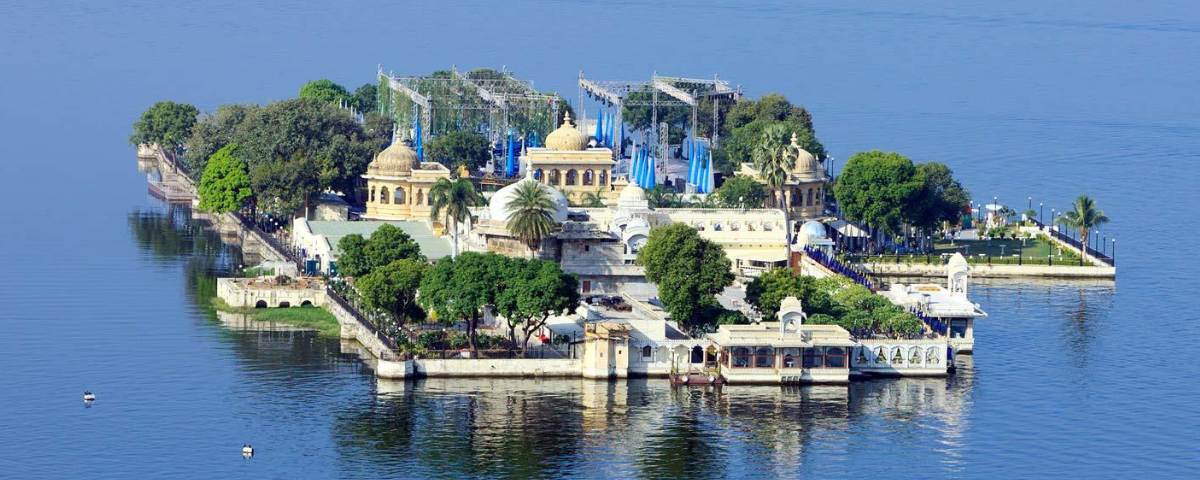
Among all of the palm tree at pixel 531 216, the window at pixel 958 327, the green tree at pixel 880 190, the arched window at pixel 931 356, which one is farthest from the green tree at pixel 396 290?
the green tree at pixel 880 190

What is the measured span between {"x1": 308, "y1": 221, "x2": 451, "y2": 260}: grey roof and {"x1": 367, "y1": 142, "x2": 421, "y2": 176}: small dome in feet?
37.6

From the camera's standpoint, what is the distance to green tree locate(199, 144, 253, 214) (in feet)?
641

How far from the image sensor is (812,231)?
184m

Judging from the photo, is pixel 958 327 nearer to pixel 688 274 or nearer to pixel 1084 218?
pixel 688 274

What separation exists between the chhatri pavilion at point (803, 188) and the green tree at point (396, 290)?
55.3m

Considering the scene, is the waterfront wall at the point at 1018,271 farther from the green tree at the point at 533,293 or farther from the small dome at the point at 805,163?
the green tree at the point at 533,293

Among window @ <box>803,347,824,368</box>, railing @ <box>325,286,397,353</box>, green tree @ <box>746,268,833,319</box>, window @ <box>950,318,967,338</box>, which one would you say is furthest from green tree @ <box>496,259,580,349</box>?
window @ <box>950,318,967,338</box>

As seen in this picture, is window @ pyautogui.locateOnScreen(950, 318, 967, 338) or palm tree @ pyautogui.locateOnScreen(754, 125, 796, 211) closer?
window @ pyautogui.locateOnScreen(950, 318, 967, 338)

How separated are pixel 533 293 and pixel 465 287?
12.8 ft

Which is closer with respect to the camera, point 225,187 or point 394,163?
point 394,163

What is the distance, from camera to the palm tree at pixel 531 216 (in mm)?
155500

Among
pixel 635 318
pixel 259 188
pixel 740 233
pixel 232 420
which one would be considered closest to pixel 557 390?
pixel 635 318

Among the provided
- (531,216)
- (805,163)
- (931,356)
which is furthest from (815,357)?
(805,163)

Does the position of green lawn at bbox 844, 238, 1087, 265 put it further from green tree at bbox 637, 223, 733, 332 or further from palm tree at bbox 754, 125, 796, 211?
green tree at bbox 637, 223, 733, 332
